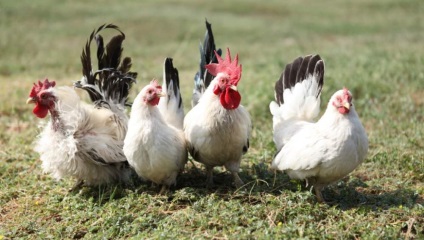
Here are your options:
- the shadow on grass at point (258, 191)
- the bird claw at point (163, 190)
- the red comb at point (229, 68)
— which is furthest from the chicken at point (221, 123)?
the bird claw at point (163, 190)

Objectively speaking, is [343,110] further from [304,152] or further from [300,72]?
[300,72]

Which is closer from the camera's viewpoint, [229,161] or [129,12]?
[229,161]

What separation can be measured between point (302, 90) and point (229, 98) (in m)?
1.03

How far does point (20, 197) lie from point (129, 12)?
45.7 feet

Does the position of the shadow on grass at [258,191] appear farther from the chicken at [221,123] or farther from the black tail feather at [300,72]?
the black tail feather at [300,72]

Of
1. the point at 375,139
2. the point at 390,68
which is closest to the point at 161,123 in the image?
the point at 375,139

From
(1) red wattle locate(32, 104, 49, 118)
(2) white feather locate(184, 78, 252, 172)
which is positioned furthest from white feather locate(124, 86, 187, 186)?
(1) red wattle locate(32, 104, 49, 118)

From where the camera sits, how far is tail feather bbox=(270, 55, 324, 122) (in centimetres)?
552

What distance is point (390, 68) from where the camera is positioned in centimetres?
988

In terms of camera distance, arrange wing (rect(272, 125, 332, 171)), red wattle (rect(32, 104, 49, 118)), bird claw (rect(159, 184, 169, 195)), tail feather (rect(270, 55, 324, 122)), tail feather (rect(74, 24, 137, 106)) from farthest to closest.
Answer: tail feather (rect(74, 24, 137, 106)) < tail feather (rect(270, 55, 324, 122)) < red wattle (rect(32, 104, 49, 118)) < bird claw (rect(159, 184, 169, 195)) < wing (rect(272, 125, 332, 171))

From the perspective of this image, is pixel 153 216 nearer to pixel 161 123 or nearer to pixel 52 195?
pixel 161 123

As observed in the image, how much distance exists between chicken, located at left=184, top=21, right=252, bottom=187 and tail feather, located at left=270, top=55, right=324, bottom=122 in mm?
554

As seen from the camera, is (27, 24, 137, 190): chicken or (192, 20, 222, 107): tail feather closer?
(27, 24, 137, 190): chicken

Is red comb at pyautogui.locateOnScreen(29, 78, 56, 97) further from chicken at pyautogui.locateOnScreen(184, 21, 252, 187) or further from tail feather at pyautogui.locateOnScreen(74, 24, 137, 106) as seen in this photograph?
chicken at pyautogui.locateOnScreen(184, 21, 252, 187)
